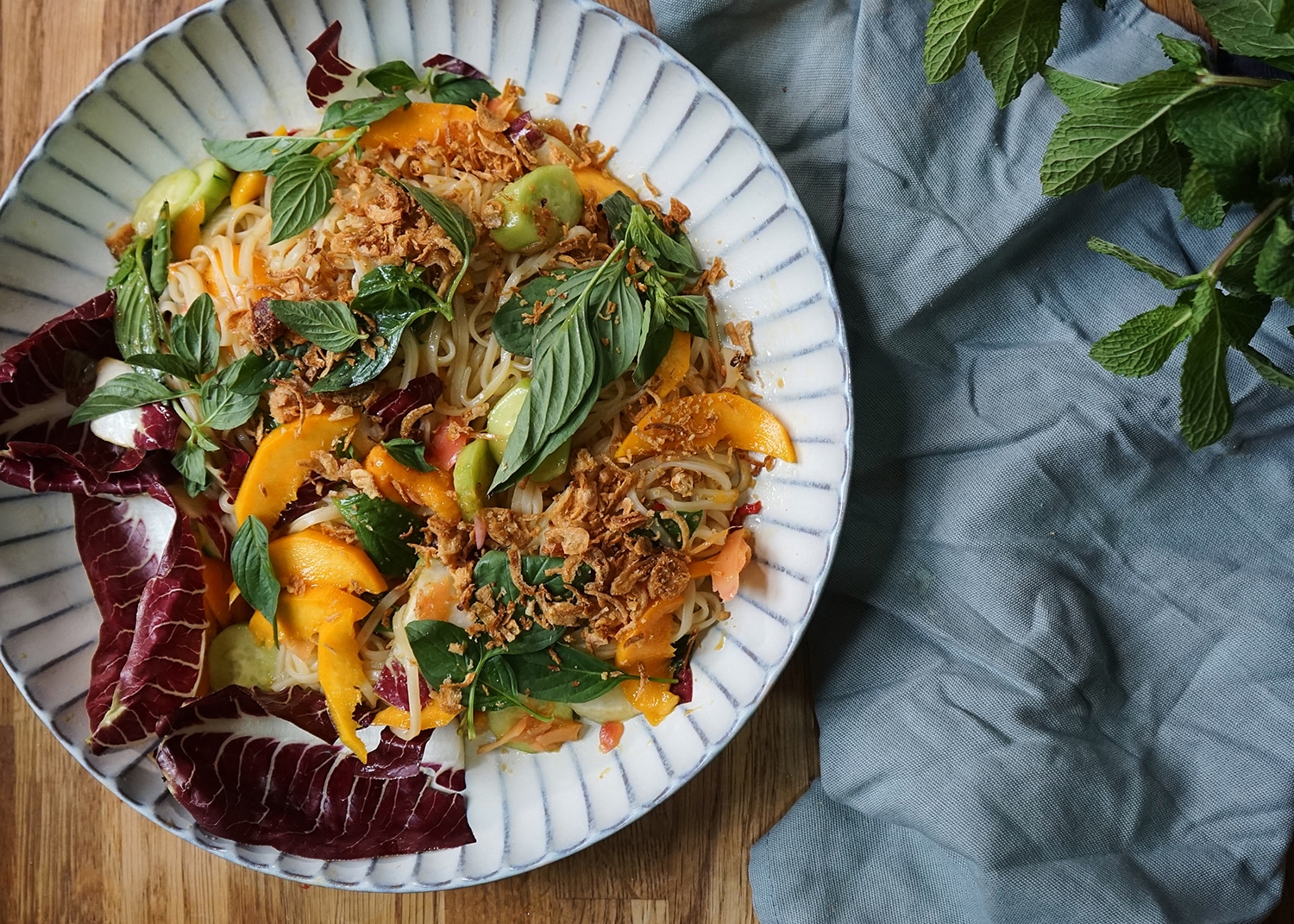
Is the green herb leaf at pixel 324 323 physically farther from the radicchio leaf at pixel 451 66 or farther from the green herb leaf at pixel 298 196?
the radicchio leaf at pixel 451 66

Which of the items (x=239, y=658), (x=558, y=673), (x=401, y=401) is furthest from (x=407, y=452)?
(x=239, y=658)

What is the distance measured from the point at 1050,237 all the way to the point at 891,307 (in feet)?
1.85

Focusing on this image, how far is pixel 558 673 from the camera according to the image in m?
2.73

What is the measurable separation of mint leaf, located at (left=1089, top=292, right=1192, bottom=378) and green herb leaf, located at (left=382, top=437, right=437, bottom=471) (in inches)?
71.5

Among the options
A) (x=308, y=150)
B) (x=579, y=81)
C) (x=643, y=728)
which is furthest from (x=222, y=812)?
(x=579, y=81)

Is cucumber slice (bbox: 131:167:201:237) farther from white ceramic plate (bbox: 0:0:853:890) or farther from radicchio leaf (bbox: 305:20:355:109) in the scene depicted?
radicchio leaf (bbox: 305:20:355:109)

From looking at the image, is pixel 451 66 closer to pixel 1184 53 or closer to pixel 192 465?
pixel 192 465

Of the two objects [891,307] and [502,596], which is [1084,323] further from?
[502,596]

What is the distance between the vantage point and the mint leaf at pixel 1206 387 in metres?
2.18

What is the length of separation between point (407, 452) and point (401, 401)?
0.16m

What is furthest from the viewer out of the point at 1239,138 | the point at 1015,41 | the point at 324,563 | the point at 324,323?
the point at 324,563

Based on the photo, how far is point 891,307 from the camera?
114 inches

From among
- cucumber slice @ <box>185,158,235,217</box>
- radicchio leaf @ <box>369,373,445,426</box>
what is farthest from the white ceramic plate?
radicchio leaf @ <box>369,373,445,426</box>

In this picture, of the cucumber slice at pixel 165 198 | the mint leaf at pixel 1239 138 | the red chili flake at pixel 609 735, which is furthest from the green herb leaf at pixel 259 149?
the mint leaf at pixel 1239 138
